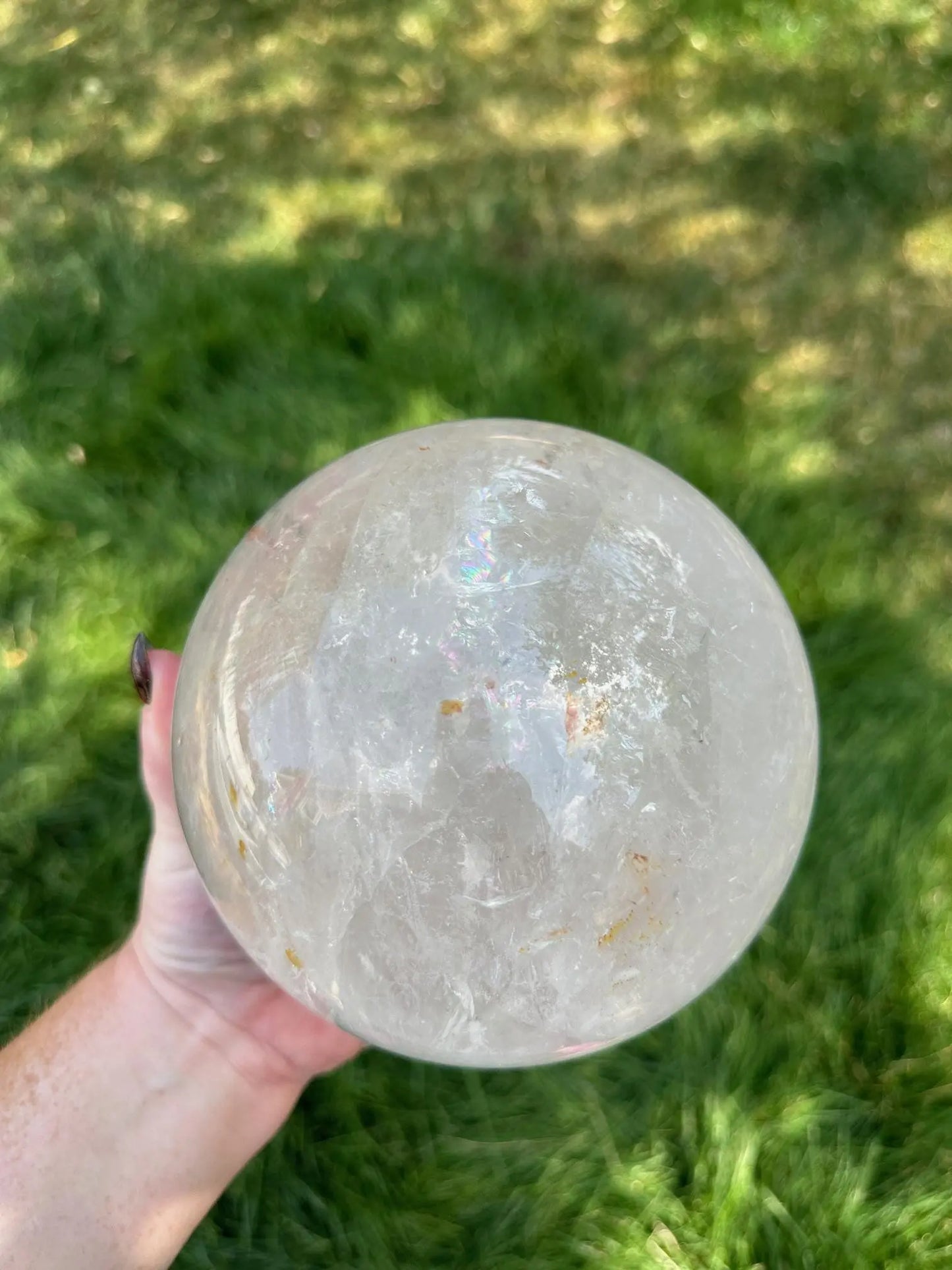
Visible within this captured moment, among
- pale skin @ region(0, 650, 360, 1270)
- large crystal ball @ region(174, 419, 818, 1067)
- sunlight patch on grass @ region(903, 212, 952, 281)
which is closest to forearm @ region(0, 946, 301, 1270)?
pale skin @ region(0, 650, 360, 1270)

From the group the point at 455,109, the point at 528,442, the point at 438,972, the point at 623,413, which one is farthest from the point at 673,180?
the point at 438,972

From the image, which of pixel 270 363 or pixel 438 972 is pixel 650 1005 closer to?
pixel 438 972

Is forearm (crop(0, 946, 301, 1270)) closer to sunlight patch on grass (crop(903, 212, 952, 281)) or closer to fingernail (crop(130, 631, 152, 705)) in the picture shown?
fingernail (crop(130, 631, 152, 705))

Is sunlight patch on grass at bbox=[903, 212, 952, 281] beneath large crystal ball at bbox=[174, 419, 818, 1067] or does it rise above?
beneath

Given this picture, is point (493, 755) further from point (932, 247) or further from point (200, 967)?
point (932, 247)

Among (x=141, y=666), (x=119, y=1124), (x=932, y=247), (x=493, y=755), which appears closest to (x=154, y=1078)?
(x=119, y=1124)

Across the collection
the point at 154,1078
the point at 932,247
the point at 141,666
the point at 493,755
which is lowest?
the point at 154,1078

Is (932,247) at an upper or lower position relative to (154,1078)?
upper
